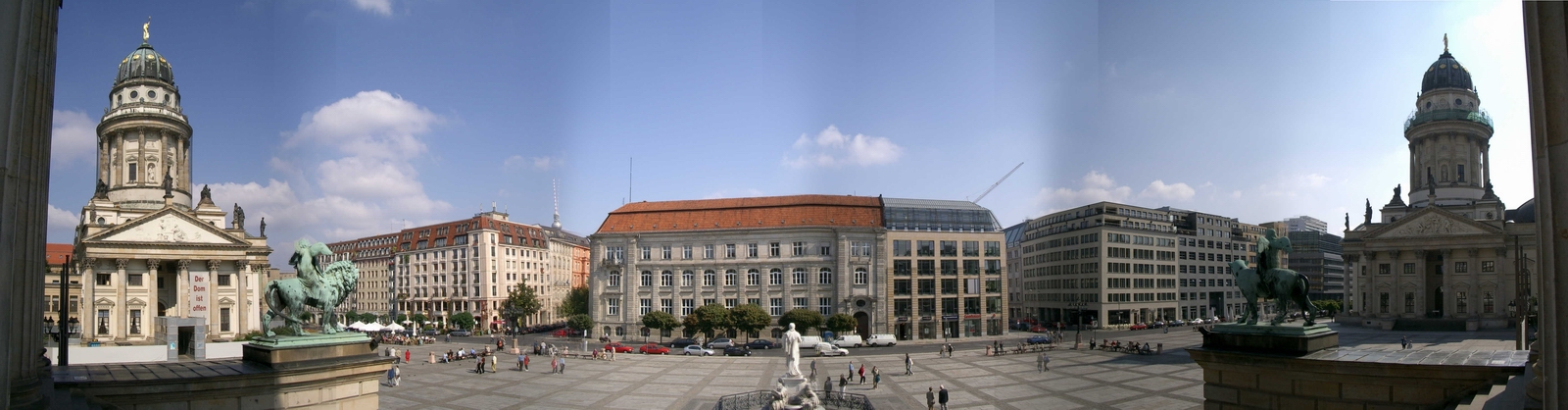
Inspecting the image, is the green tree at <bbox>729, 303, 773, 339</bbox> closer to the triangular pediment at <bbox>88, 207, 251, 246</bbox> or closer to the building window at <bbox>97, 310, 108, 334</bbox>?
the triangular pediment at <bbox>88, 207, 251, 246</bbox>

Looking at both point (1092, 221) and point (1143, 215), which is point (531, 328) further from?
point (1143, 215)

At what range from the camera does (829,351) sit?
119ft

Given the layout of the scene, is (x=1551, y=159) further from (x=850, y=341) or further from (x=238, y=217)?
(x=238, y=217)

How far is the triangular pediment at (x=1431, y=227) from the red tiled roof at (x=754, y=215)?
3308 cm

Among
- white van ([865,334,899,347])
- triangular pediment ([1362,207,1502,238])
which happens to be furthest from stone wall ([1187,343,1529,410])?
triangular pediment ([1362,207,1502,238])

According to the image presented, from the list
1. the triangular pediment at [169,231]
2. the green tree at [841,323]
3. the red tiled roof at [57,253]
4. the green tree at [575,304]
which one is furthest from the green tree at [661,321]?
the red tiled roof at [57,253]

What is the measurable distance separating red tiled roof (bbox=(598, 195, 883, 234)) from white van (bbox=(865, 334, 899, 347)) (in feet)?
26.7

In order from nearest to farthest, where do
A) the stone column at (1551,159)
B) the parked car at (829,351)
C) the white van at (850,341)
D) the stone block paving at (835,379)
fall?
1. the stone column at (1551,159)
2. the stone block paving at (835,379)
3. the parked car at (829,351)
4. the white van at (850,341)

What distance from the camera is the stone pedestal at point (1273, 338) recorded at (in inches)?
427

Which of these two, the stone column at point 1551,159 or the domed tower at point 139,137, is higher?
the domed tower at point 139,137

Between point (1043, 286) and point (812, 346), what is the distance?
22372 mm

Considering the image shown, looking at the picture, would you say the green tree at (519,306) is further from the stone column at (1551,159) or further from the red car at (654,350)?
the stone column at (1551,159)

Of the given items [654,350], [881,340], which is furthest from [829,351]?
[654,350]

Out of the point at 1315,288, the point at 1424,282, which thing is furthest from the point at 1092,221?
the point at 1315,288
